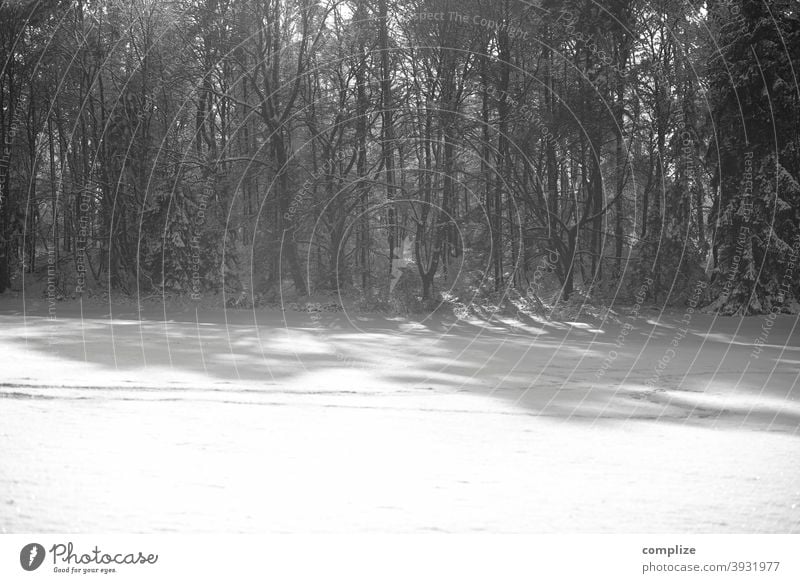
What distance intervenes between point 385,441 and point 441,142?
22649 mm

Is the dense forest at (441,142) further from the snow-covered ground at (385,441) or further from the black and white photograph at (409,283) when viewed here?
the snow-covered ground at (385,441)

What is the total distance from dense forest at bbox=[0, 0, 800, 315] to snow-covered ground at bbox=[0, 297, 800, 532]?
514 inches

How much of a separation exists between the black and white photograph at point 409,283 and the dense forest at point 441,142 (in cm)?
15

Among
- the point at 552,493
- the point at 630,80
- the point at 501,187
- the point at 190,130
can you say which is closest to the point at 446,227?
the point at 501,187

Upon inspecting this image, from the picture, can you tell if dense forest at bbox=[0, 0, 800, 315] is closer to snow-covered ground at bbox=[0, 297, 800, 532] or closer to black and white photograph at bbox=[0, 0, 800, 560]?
black and white photograph at bbox=[0, 0, 800, 560]

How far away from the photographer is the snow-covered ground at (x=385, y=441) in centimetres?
451

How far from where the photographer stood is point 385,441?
21.5ft

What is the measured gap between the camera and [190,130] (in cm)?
3756

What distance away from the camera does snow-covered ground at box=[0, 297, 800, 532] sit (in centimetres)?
451

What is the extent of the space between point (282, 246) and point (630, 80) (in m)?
13.4

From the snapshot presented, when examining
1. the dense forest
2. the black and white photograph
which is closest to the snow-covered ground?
the black and white photograph

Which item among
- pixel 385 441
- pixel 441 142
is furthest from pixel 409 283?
pixel 385 441

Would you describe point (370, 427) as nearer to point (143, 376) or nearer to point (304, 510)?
point (304, 510)

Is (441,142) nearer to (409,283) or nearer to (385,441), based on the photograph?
(409,283)
